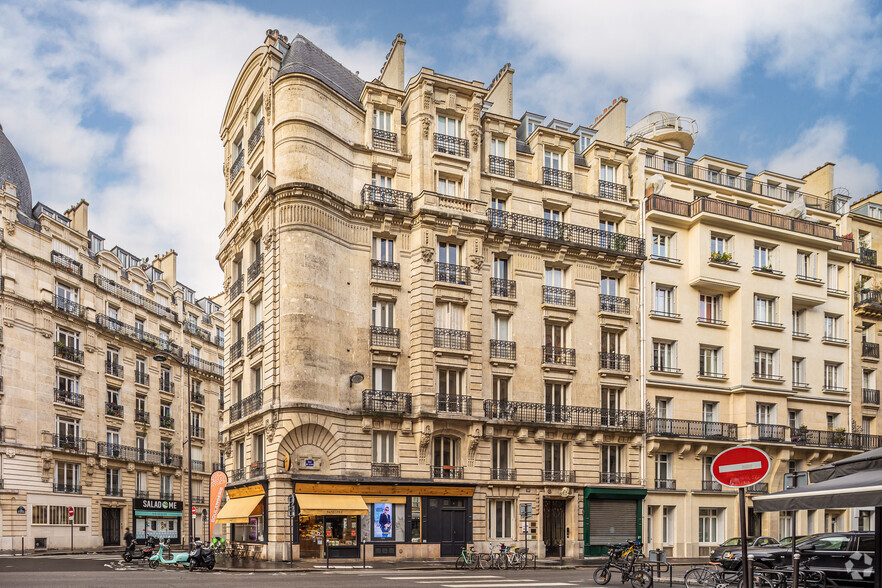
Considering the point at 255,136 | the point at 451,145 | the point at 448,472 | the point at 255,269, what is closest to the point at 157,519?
the point at 255,269

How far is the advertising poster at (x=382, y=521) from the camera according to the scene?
103 ft

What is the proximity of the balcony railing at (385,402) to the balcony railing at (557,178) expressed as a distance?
40.6 feet

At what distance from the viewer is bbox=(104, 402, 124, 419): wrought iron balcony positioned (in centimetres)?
5085

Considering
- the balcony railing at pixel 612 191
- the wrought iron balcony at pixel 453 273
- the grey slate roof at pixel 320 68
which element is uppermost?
the grey slate roof at pixel 320 68

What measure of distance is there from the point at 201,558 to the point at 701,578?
613 inches

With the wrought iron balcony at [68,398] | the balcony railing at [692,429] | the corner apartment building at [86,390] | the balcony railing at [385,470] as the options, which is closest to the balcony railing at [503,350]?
the balcony railing at [385,470]

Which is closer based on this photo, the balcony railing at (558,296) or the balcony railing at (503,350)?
the balcony railing at (503,350)

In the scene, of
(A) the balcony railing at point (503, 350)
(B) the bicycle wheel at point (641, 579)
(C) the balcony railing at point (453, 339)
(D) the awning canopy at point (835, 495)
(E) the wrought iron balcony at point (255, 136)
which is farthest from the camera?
(E) the wrought iron balcony at point (255, 136)

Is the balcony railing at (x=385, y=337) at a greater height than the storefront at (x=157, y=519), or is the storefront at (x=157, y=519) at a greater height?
the balcony railing at (x=385, y=337)

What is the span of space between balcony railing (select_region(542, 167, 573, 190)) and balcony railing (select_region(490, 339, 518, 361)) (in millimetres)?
7988

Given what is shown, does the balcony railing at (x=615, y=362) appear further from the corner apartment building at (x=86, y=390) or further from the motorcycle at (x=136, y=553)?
the corner apartment building at (x=86, y=390)

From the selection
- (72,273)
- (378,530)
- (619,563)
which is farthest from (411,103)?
(72,273)

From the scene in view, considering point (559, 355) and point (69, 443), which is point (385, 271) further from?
point (69, 443)

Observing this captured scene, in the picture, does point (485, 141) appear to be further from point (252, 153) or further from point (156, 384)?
point (156, 384)
